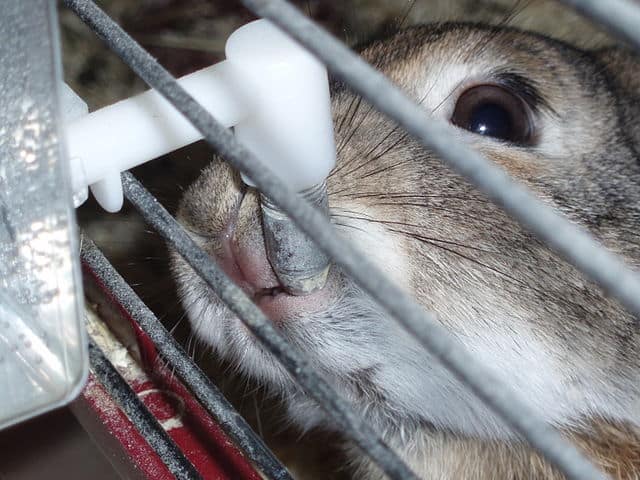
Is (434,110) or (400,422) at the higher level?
(434,110)

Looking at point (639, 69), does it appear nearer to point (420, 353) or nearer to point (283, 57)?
point (420, 353)

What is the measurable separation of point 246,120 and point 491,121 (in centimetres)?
65

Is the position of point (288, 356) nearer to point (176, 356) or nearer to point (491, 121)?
point (176, 356)

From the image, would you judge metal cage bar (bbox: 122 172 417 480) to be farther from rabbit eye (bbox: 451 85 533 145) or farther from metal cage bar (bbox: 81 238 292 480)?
rabbit eye (bbox: 451 85 533 145)

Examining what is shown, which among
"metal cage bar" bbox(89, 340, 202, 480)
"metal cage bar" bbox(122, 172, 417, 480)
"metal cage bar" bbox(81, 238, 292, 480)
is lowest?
"metal cage bar" bbox(89, 340, 202, 480)

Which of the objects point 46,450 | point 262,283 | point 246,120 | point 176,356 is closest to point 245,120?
point 246,120

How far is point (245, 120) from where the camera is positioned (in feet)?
2.63

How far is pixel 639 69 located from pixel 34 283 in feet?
3.77

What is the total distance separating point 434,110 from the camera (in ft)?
4.41

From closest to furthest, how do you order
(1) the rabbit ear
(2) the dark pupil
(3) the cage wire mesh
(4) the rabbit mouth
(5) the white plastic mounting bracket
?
(3) the cage wire mesh → (5) the white plastic mounting bracket → (4) the rabbit mouth → (2) the dark pupil → (1) the rabbit ear

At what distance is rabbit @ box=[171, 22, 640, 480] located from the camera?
1.02m

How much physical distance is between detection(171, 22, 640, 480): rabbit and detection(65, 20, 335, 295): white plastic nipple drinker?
183 millimetres

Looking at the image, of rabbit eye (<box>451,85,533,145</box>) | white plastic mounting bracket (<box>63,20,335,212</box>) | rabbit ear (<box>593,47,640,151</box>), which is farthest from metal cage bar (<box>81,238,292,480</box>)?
rabbit ear (<box>593,47,640,151</box>)

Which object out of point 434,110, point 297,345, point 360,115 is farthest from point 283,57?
point 434,110
